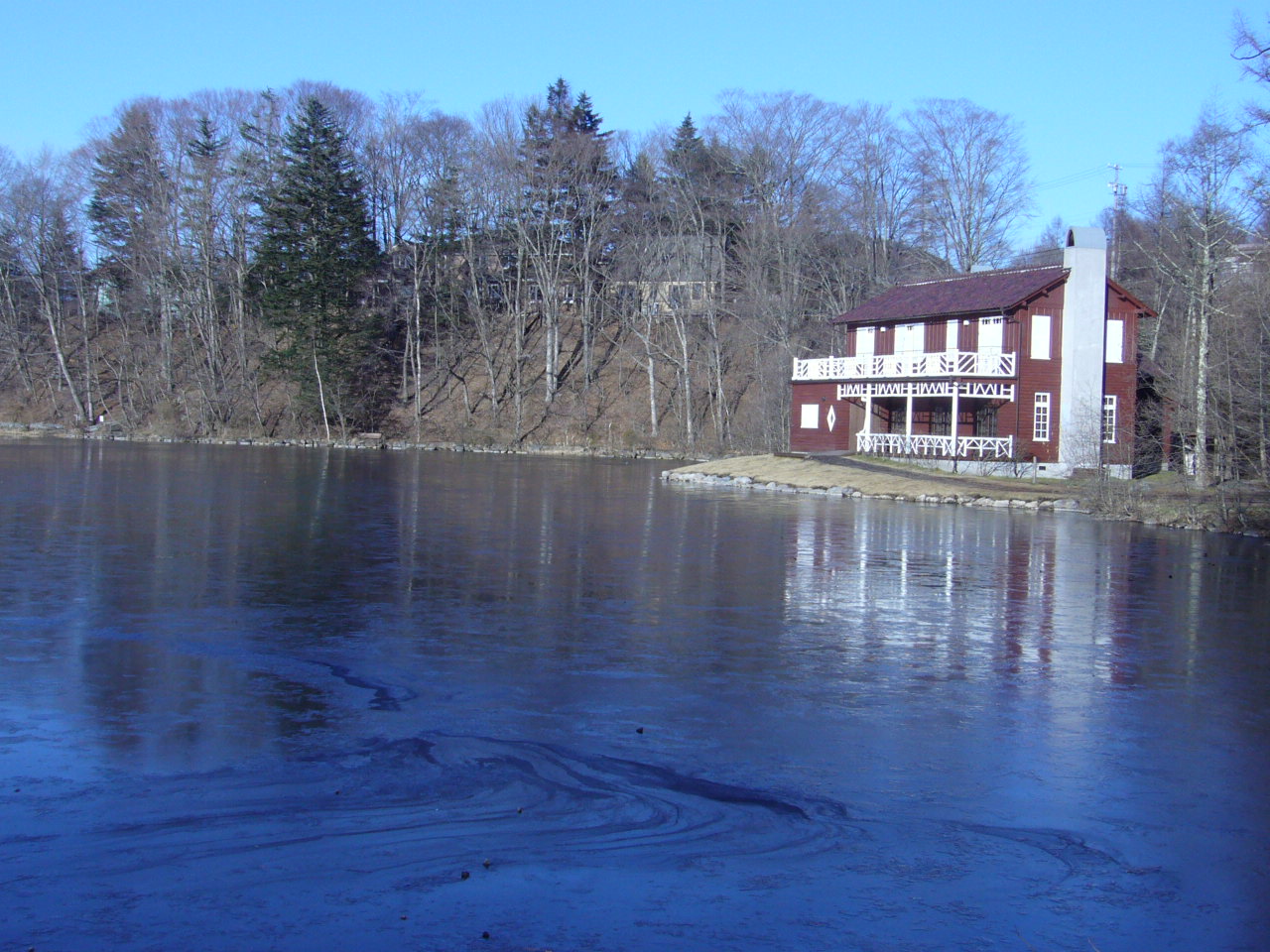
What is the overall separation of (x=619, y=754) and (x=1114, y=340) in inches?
1608

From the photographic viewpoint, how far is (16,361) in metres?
72.7

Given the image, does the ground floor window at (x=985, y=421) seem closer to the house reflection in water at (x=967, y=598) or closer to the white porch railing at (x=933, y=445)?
the white porch railing at (x=933, y=445)

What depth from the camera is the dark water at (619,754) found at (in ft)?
19.0

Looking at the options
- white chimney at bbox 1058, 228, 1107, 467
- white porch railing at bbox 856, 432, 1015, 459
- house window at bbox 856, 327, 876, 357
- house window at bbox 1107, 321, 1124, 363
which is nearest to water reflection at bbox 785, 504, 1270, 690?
white porch railing at bbox 856, 432, 1015, 459

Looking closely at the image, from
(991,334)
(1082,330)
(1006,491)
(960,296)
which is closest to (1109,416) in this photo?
(1082,330)

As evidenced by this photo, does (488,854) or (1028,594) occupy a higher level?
(1028,594)

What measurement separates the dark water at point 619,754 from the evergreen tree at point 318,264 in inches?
1808

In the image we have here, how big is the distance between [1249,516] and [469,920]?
25079 millimetres

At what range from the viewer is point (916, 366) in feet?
145

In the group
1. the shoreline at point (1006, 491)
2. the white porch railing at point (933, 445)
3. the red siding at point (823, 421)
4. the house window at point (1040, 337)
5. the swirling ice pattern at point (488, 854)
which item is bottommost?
the swirling ice pattern at point (488, 854)

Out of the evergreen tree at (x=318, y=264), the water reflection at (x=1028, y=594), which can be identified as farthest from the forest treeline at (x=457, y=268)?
the water reflection at (x=1028, y=594)

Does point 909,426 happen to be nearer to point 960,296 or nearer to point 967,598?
point 960,296

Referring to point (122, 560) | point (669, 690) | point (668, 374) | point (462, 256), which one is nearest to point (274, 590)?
point (122, 560)

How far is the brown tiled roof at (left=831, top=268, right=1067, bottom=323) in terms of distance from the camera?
142 feet
